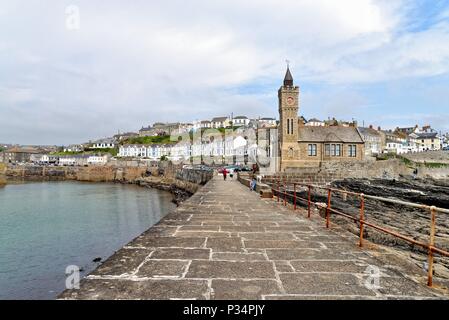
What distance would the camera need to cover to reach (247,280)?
350 centimetres

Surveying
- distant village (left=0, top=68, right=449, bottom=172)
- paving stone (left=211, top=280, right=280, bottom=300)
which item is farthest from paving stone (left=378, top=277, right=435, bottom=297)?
distant village (left=0, top=68, right=449, bottom=172)

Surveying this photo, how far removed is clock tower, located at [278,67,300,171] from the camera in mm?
43031

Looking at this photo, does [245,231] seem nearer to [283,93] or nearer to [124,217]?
[124,217]

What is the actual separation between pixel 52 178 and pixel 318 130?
217ft

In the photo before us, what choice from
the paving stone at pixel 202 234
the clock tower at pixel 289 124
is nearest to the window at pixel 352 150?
the clock tower at pixel 289 124

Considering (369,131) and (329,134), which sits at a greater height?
(369,131)

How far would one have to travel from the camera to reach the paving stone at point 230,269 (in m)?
3.64

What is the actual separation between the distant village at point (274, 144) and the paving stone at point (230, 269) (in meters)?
32.0

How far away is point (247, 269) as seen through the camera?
12.7ft

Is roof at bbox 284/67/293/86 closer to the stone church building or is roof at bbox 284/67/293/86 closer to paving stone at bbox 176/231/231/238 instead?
the stone church building

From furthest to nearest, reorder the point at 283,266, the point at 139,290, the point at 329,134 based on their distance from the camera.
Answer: the point at 329,134 → the point at 283,266 → the point at 139,290

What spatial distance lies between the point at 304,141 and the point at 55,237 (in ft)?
111

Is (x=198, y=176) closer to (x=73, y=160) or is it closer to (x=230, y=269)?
(x=230, y=269)

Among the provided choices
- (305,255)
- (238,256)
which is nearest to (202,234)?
(238,256)
